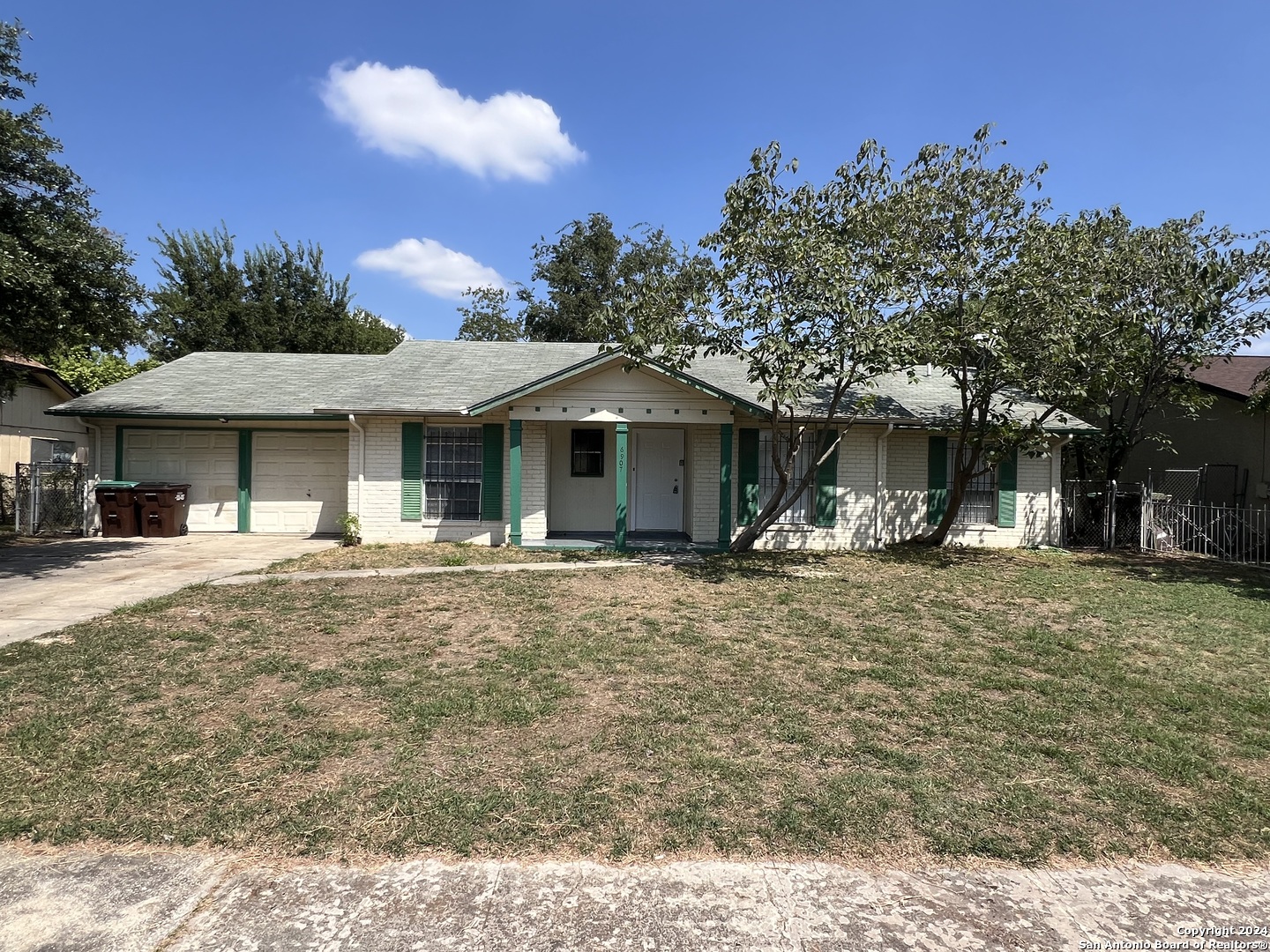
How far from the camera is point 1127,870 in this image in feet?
9.91

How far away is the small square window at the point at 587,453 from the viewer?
1354 cm

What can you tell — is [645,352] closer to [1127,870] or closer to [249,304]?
[1127,870]

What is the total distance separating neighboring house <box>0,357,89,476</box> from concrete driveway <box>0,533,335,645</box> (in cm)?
769

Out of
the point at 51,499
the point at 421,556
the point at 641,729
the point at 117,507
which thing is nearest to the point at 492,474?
the point at 421,556

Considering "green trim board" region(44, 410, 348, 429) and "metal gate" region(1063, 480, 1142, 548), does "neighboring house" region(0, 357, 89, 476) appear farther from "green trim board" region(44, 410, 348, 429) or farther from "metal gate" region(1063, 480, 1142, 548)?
"metal gate" region(1063, 480, 1142, 548)

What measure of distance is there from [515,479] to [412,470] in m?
2.15

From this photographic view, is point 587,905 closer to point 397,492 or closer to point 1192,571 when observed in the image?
point 397,492

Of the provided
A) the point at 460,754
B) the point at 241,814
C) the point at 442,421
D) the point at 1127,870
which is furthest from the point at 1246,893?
the point at 442,421

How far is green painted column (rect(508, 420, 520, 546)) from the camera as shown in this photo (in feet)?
39.1

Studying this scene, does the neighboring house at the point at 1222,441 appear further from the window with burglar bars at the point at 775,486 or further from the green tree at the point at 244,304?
the green tree at the point at 244,304

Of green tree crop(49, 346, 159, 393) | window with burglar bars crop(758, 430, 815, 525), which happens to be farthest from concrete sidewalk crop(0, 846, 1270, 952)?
green tree crop(49, 346, 159, 393)

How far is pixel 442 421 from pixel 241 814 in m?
9.84

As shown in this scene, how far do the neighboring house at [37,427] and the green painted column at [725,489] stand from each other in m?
17.0

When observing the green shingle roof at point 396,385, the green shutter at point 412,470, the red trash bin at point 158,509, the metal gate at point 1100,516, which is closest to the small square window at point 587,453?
the green shingle roof at point 396,385
